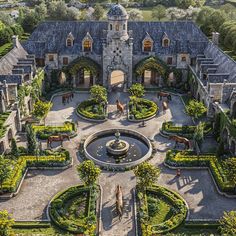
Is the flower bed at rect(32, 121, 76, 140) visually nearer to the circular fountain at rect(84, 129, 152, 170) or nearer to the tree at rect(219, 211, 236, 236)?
the circular fountain at rect(84, 129, 152, 170)

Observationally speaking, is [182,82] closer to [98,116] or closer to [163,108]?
[163,108]

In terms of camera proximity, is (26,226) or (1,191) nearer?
(26,226)

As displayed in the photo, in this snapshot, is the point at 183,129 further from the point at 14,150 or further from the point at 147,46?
the point at 14,150

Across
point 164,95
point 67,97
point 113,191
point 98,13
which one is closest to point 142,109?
point 164,95

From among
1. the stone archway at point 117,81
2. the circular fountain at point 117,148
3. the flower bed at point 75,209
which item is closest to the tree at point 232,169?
the circular fountain at point 117,148

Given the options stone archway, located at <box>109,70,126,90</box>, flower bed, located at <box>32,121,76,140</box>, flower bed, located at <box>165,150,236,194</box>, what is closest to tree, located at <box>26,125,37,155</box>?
flower bed, located at <box>32,121,76,140</box>

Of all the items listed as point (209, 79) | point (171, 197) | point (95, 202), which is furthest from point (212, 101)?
point (95, 202)

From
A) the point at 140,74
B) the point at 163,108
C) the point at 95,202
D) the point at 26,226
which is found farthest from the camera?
the point at 140,74
